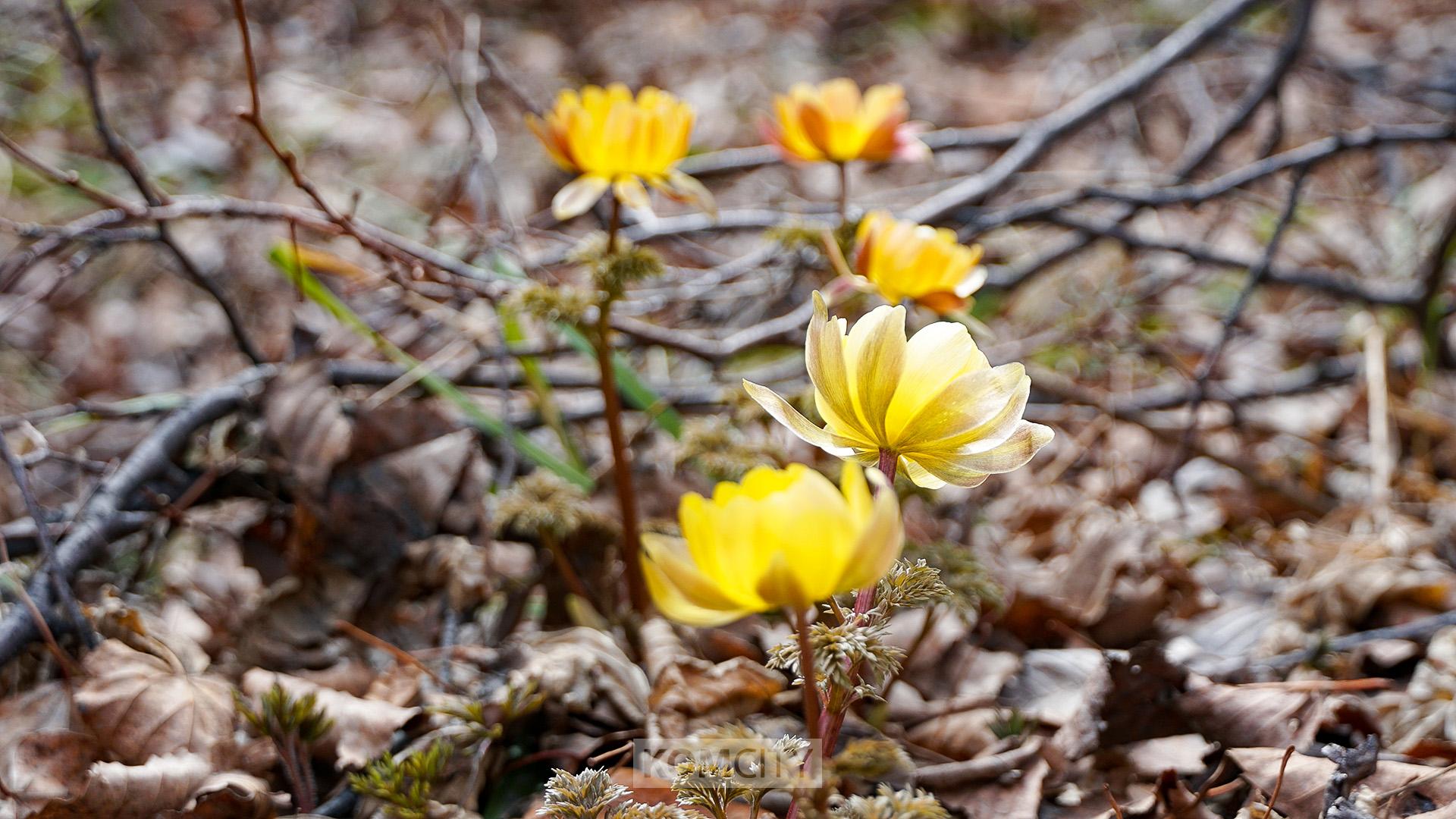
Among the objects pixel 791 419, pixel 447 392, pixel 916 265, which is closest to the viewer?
pixel 791 419

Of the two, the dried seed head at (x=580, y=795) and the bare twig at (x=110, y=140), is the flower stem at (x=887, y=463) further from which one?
the bare twig at (x=110, y=140)

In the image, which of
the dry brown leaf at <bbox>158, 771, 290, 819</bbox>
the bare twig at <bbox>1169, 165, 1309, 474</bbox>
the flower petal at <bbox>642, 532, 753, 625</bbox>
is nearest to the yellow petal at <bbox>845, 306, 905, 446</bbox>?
the flower petal at <bbox>642, 532, 753, 625</bbox>

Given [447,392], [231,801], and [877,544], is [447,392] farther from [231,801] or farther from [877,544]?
[877,544]

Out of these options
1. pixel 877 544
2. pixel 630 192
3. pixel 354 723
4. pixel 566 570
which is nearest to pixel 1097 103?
pixel 630 192

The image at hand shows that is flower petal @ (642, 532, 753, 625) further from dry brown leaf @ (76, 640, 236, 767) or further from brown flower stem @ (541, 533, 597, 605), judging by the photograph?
dry brown leaf @ (76, 640, 236, 767)

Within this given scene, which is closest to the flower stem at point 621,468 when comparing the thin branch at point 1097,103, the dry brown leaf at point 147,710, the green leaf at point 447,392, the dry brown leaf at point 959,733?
the green leaf at point 447,392

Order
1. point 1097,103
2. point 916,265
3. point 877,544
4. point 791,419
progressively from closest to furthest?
point 877,544 < point 791,419 < point 916,265 < point 1097,103
